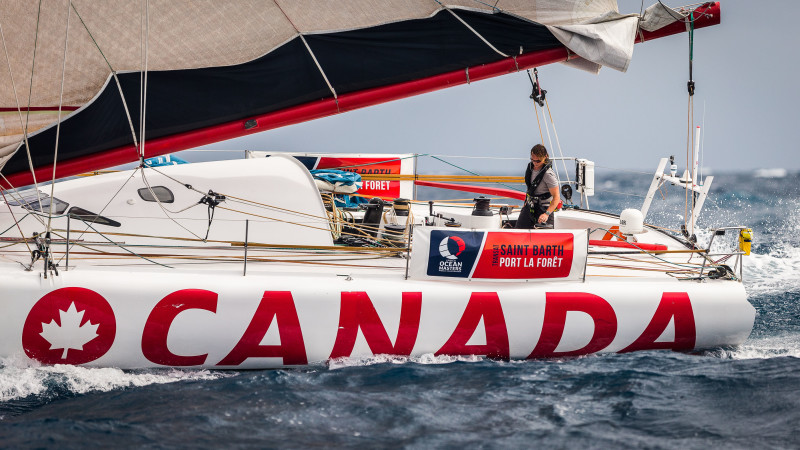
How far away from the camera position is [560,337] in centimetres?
599

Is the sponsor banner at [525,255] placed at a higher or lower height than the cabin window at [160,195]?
lower

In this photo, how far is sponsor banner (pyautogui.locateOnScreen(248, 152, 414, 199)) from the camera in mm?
10905

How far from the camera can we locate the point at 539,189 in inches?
268

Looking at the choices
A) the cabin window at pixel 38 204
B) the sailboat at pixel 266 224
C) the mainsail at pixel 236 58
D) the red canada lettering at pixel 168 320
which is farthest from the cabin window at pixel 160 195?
the red canada lettering at pixel 168 320

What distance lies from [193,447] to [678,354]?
12.7 feet

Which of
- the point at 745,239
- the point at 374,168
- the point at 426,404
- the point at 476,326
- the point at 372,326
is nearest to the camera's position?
the point at 426,404

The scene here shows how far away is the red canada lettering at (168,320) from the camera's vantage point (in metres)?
5.45

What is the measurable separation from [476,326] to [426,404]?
111 centimetres

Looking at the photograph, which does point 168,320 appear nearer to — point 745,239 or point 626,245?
point 626,245

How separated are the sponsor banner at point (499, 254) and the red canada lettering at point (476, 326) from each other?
213 millimetres

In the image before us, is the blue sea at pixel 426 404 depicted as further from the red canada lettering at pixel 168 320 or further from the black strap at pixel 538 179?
the black strap at pixel 538 179

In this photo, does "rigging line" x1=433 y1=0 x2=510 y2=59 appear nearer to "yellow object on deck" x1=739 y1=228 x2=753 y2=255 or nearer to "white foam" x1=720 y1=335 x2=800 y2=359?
"yellow object on deck" x1=739 y1=228 x2=753 y2=255

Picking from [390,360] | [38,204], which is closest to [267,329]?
[390,360]

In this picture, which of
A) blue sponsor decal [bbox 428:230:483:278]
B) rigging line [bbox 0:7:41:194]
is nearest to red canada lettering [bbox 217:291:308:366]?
blue sponsor decal [bbox 428:230:483:278]
